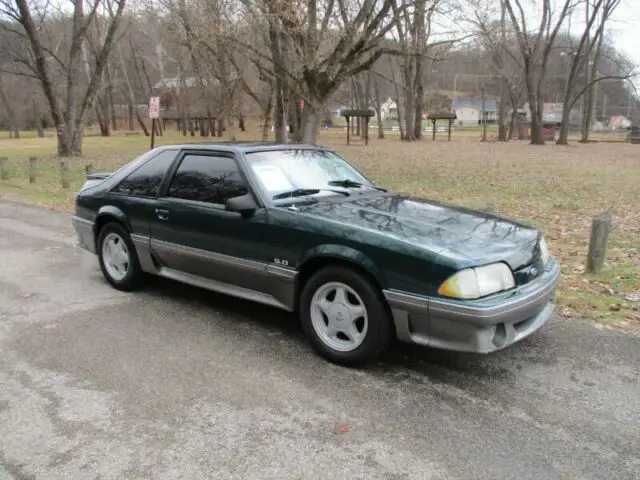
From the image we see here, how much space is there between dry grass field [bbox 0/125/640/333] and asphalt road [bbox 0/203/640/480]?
3.79 feet

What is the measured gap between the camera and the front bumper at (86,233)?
601cm

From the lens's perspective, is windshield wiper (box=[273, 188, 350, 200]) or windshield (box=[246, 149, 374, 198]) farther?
windshield (box=[246, 149, 374, 198])

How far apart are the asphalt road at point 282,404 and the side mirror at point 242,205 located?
998mm

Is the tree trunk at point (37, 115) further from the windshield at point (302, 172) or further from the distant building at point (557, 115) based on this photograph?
the windshield at point (302, 172)

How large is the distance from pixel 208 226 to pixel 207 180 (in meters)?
0.46

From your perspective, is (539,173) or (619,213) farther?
(539,173)

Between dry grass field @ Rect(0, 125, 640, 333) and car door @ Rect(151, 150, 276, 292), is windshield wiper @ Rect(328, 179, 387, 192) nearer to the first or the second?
car door @ Rect(151, 150, 276, 292)

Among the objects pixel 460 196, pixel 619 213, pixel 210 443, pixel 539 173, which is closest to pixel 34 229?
pixel 210 443

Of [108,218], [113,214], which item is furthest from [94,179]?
[113,214]

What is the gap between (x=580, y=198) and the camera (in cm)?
1235

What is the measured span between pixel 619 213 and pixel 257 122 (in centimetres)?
6879

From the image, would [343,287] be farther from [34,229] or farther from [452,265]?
[34,229]

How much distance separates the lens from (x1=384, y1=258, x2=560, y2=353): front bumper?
3.45 m

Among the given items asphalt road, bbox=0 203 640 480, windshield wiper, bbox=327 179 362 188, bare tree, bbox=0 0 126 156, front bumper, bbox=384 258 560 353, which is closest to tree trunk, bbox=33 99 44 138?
Answer: bare tree, bbox=0 0 126 156
